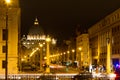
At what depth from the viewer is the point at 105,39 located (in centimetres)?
12712

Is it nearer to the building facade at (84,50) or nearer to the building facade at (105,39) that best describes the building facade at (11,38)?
the building facade at (105,39)

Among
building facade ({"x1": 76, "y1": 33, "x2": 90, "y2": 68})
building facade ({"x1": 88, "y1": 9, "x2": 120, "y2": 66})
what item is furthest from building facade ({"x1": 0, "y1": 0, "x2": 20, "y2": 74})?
building facade ({"x1": 76, "y1": 33, "x2": 90, "y2": 68})

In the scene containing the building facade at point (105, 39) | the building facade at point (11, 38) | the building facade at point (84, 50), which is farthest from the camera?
the building facade at point (84, 50)

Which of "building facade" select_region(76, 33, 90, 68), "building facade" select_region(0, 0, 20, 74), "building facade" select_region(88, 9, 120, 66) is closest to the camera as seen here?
"building facade" select_region(0, 0, 20, 74)

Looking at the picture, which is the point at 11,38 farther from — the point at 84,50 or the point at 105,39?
the point at 84,50

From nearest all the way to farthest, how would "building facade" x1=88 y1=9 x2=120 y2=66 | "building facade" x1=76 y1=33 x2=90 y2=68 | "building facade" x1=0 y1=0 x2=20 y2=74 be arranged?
1. "building facade" x1=0 y1=0 x2=20 y2=74
2. "building facade" x1=88 y1=9 x2=120 y2=66
3. "building facade" x1=76 y1=33 x2=90 y2=68

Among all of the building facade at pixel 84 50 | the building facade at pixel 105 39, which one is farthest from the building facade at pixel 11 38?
the building facade at pixel 84 50

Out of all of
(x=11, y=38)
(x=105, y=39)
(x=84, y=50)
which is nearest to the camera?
(x=11, y=38)

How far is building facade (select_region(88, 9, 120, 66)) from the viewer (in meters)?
111

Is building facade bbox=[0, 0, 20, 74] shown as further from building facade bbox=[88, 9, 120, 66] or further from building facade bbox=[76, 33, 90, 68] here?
building facade bbox=[76, 33, 90, 68]

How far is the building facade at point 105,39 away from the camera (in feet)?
365

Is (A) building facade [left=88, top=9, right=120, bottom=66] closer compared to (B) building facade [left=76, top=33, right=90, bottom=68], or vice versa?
(A) building facade [left=88, top=9, right=120, bottom=66]

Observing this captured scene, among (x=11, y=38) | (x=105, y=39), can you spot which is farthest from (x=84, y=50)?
(x=11, y=38)

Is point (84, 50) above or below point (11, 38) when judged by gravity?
above
